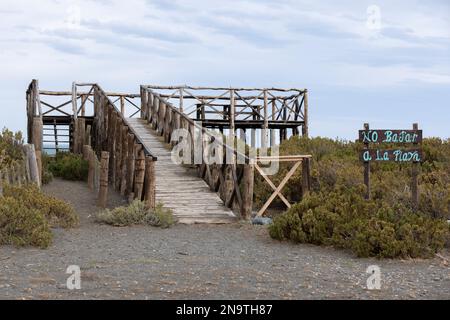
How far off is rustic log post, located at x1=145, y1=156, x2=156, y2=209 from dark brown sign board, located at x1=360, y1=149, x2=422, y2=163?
447cm

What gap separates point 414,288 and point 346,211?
3602mm

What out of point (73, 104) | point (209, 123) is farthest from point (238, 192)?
point (209, 123)

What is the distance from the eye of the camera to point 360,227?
1095cm

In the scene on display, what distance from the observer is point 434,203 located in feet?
44.8

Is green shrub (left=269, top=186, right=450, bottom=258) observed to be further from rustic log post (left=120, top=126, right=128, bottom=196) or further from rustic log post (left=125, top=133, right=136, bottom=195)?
rustic log post (left=120, top=126, right=128, bottom=196)

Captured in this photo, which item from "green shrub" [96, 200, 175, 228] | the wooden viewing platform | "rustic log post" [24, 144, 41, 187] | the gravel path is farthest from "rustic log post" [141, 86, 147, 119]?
the gravel path

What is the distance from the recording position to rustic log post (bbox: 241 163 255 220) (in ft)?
46.3

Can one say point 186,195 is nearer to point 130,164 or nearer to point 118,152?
point 130,164

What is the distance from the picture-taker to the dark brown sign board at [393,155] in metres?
13.5

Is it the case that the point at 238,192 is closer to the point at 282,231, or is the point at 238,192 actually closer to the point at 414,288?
the point at 282,231

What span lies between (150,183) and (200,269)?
597cm

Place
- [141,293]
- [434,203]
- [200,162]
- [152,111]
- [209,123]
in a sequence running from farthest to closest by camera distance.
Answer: [209,123], [152,111], [200,162], [434,203], [141,293]

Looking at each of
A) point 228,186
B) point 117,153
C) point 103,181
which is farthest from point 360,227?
point 117,153

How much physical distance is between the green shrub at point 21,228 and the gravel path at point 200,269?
26 centimetres
